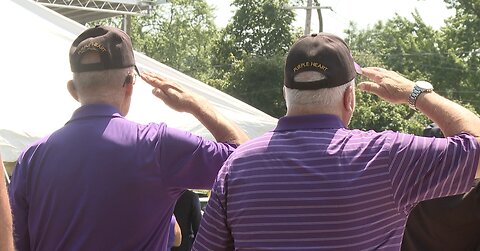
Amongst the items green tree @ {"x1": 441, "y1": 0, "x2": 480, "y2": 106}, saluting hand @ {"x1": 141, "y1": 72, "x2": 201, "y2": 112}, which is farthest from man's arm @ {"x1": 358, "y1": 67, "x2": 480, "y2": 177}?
green tree @ {"x1": 441, "y1": 0, "x2": 480, "y2": 106}

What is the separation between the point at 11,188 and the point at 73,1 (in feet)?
46.5

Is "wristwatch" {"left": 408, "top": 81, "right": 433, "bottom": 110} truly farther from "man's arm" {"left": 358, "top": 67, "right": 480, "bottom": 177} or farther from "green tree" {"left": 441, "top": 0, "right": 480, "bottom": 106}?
"green tree" {"left": 441, "top": 0, "right": 480, "bottom": 106}

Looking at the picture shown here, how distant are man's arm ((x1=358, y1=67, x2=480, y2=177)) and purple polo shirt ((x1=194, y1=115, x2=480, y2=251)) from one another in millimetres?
94

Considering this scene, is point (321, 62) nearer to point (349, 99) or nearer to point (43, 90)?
point (349, 99)

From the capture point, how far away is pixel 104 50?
2.38m

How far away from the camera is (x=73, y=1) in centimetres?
1595

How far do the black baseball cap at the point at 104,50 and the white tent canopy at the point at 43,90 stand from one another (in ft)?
3.69

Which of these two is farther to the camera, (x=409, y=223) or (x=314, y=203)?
(x=409, y=223)

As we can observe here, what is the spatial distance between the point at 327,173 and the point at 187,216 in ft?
9.58

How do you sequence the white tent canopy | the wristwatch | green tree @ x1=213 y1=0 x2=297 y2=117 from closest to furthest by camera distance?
the wristwatch
the white tent canopy
green tree @ x1=213 y1=0 x2=297 y2=117

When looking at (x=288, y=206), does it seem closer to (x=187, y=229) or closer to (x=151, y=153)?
(x=151, y=153)

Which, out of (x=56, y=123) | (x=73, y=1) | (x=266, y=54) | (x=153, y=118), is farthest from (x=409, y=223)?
(x=266, y=54)

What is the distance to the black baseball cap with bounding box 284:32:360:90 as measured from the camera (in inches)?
79.9

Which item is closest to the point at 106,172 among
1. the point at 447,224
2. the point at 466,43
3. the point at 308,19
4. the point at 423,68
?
the point at 447,224
